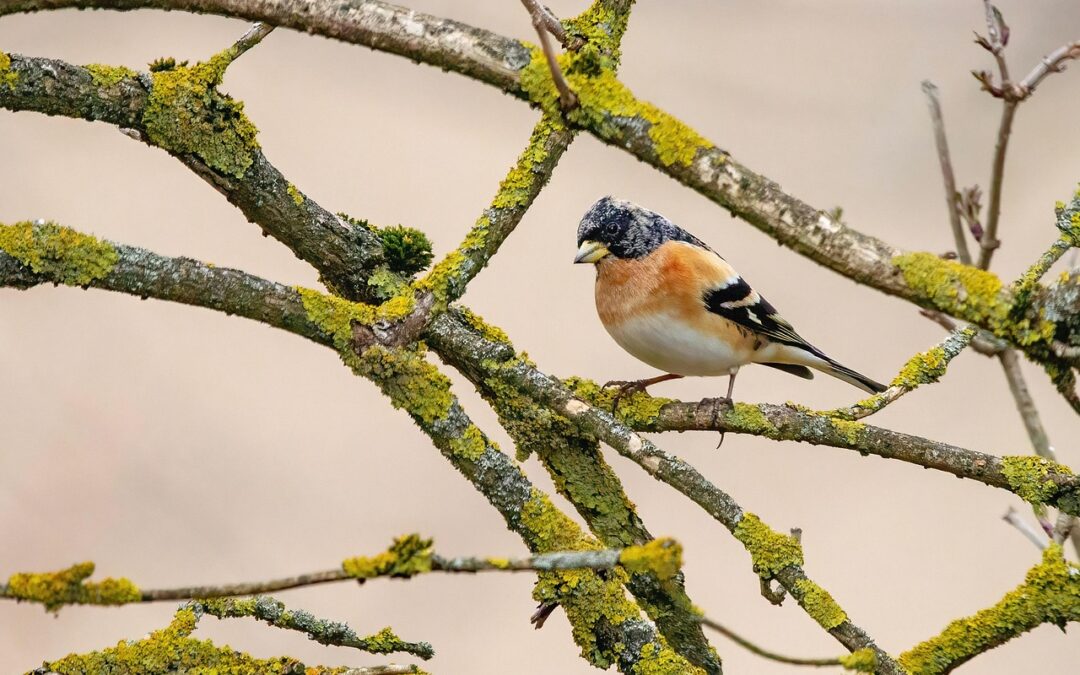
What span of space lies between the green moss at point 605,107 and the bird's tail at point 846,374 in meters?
1.69

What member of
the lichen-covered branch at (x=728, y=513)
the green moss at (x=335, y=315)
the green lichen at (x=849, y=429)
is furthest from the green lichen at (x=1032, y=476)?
the green moss at (x=335, y=315)

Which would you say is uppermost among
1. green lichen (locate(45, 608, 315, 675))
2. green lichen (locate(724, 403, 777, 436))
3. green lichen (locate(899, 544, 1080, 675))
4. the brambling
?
the brambling

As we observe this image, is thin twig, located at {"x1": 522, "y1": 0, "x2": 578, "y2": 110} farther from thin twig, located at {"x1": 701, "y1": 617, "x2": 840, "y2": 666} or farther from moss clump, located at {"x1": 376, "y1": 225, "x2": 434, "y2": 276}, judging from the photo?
thin twig, located at {"x1": 701, "y1": 617, "x2": 840, "y2": 666}

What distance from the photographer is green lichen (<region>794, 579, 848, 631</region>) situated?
5.83 feet

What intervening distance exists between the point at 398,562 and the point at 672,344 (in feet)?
6.35

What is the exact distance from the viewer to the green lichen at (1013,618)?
1936mm

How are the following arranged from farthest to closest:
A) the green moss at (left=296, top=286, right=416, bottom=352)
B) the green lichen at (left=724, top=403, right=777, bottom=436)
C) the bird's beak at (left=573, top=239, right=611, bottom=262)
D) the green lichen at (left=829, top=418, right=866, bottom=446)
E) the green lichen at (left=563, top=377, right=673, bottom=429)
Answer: the bird's beak at (left=573, top=239, right=611, bottom=262), the green lichen at (left=563, top=377, right=673, bottom=429), the green lichen at (left=724, top=403, right=777, bottom=436), the green lichen at (left=829, top=418, right=866, bottom=446), the green moss at (left=296, top=286, right=416, bottom=352)

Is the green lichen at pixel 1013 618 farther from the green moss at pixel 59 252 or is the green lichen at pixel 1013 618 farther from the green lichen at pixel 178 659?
the green moss at pixel 59 252

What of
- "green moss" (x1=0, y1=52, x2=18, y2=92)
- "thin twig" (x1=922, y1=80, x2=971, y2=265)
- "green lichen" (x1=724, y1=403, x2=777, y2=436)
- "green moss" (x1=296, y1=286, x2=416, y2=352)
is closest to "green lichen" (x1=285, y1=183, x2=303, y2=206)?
"green moss" (x1=296, y1=286, x2=416, y2=352)

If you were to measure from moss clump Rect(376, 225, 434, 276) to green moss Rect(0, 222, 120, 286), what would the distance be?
1.86 ft

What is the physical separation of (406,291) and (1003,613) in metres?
1.21

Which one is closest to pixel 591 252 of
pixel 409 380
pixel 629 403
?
pixel 629 403

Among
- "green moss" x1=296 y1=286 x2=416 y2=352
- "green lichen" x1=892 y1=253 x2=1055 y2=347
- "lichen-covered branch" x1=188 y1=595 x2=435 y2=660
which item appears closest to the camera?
"green lichen" x1=892 y1=253 x2=1055 y2=347

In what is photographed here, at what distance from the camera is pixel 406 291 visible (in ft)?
6.50
